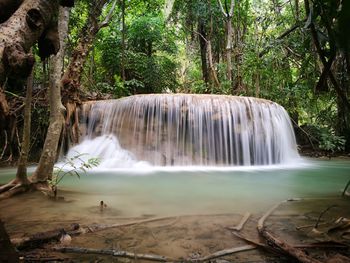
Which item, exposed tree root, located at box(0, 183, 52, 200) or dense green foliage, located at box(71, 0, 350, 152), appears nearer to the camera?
exposed tree root, located at box(0, 183, 52, 200)

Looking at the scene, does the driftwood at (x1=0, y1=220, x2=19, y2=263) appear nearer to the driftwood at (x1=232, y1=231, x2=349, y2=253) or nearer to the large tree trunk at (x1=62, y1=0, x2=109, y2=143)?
the driftwood at (x1=232, y1=231, x2=349, y2=253)

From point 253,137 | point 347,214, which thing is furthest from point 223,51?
point 347,214

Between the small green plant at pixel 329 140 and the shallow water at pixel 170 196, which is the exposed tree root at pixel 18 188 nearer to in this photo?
the shallow water at pixel 170 196

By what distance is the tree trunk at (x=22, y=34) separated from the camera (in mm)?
1214

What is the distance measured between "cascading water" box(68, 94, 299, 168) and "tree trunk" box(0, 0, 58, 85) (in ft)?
21.6

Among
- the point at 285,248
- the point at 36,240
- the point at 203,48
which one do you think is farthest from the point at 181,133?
the point at 203,48

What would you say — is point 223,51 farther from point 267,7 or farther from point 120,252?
point 120,252

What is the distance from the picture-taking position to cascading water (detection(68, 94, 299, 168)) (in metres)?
8.23

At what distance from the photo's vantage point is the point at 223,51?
15.5 metres

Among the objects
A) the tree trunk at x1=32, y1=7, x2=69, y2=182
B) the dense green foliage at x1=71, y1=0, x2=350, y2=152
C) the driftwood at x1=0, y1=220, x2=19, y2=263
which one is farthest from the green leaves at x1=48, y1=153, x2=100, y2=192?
the dense green foliage at x1=71, y1=0, x2=350, y2=152

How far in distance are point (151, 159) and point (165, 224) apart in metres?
5.59

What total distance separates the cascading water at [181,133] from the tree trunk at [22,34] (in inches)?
259

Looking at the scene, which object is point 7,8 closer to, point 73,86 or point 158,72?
point 73,86

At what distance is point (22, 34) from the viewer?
1333mm
